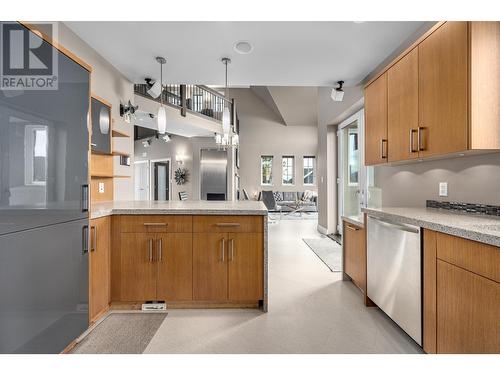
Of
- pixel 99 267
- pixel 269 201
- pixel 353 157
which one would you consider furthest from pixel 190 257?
pixel 269 201

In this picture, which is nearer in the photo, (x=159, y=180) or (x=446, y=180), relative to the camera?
(x=446, y=180)

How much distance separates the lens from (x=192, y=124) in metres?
7.56

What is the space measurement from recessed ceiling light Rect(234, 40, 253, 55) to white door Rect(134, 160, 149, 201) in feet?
27.9

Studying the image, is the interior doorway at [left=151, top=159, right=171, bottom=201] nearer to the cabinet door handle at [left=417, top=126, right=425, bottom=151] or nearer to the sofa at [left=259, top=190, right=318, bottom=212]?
the sofa at [left=259, top=190, right=318, bottom=212]

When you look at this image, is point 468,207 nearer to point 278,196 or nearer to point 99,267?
point 99,267

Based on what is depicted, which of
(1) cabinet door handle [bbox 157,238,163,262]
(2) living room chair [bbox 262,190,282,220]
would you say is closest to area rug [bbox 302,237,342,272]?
(1) cabinet door handle [bbox 157,238,163,262]

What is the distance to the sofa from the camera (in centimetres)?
1061

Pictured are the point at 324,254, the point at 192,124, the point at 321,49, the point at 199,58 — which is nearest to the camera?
the point at 321,49

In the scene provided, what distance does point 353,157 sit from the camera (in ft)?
15.7

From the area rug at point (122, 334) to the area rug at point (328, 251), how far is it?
7.52 ft

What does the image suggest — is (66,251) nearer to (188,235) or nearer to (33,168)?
(33,168)

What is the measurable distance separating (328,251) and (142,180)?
340 inches
